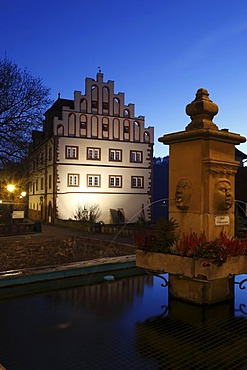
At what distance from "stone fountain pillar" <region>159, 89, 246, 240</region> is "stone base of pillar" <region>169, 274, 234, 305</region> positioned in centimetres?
68

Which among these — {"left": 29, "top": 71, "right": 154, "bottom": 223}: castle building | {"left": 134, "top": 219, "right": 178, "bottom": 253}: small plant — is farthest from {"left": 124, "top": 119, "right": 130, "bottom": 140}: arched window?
{"left": 134, "top": 219, "right": 178, "bottom": 253}: small plant

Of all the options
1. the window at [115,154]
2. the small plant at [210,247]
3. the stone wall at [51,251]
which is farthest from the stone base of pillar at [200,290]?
the window at [115,154]

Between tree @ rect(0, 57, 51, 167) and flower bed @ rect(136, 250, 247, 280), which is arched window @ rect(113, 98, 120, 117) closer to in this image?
tree @ rect(0, 57, 51, 167)

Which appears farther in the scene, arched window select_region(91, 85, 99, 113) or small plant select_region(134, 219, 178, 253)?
arched window select_region(91, 85, 99, 113)

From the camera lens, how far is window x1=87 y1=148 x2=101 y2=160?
3534 cm

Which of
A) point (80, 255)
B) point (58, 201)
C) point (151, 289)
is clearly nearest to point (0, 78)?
point (80, 255)

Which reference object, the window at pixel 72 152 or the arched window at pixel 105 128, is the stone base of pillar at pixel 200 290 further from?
the arched window at pixel 105 128

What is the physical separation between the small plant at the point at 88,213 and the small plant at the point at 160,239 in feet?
86.3

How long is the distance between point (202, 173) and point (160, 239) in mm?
1142

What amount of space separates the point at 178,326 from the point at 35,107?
69.8 feet

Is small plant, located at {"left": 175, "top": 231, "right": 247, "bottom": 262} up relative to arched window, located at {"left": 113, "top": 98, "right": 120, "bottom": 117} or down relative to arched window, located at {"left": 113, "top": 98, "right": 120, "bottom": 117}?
down

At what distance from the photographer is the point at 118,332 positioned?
14.0ft

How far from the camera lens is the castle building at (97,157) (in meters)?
34.5

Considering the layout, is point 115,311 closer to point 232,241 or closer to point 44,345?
point 44,345
